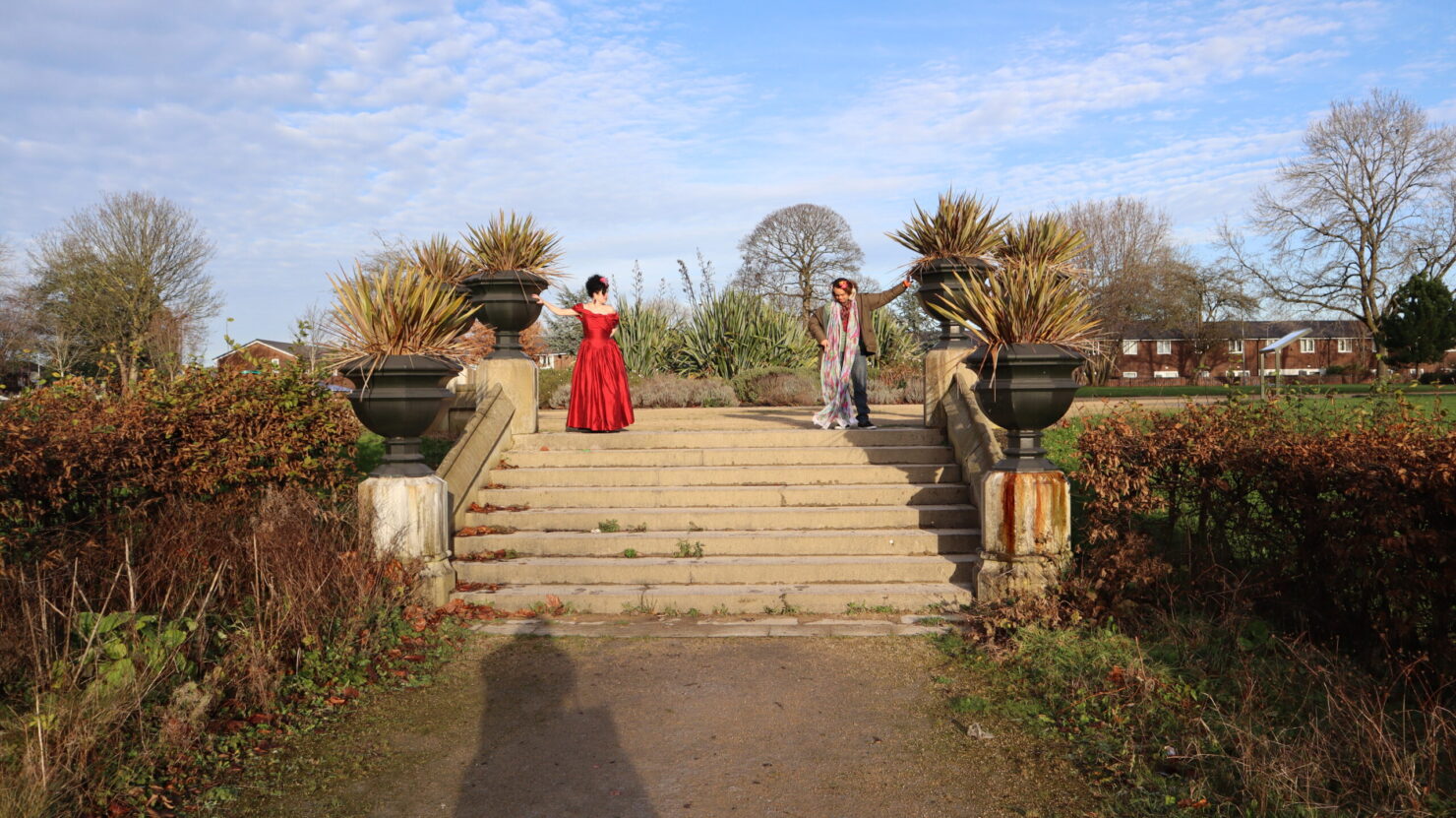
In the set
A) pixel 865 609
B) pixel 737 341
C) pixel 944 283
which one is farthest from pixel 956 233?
pixel 737 341

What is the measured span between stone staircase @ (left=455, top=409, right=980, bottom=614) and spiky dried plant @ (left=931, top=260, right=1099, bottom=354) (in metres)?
1.82

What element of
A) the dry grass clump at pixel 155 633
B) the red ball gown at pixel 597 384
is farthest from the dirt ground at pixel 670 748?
the red ball gown at pixel 597 384

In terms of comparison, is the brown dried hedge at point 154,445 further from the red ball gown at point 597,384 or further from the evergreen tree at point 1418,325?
the evergreen tree at point 1418,325

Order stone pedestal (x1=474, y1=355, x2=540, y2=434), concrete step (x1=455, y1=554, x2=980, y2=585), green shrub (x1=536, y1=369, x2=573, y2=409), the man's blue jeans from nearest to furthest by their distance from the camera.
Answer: concrete step (x1=455, y1=554, x2=980, y2=585)
stone pedestal (x1=474, y1=355, x2=540, y2=434)
the man's blue jeans
green shrub (x1=536, y1=369, x2=573, y2=409)

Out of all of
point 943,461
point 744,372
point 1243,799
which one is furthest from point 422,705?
point 744,372

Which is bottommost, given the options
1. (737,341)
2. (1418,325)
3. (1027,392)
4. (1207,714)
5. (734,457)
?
(1207,714)

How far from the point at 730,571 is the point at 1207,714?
3.57 meters

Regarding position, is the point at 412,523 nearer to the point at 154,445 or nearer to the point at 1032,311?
the point at 154,445

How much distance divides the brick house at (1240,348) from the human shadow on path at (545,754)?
155ft

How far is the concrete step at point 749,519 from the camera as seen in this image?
7.89 m

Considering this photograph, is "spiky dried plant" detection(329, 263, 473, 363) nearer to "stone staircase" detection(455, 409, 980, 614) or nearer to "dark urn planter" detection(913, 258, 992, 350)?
"stone staircase" detection(455, 409, 980, 614)

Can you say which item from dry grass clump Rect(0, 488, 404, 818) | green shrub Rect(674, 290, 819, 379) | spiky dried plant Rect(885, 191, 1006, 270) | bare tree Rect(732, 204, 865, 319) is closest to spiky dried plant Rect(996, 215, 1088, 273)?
spiky dried plant Rect(885, 191, 1006, 270)

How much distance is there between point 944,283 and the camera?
31.5ft

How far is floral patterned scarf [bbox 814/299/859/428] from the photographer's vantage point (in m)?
10.1
